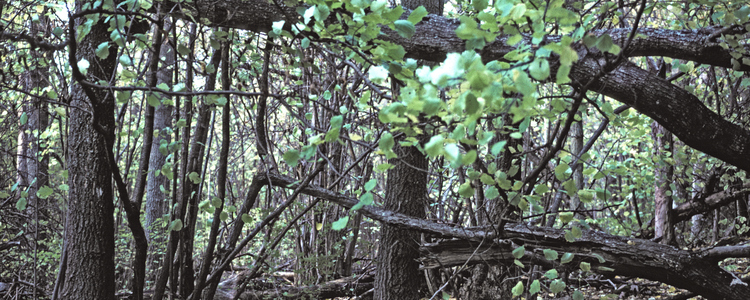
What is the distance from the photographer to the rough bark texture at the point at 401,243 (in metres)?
3.52

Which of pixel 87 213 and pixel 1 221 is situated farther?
pixel 1 221

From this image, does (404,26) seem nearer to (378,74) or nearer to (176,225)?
(378,74)

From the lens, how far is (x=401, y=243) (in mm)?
Answer: 3539

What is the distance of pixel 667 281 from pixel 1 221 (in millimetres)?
5805

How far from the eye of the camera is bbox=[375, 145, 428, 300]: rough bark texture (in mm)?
3521

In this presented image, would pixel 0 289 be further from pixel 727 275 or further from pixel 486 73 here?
pixel 727 275

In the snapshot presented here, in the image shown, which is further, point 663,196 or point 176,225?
point 663,196

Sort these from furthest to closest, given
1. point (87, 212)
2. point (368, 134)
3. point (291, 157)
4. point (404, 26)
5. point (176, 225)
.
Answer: point (368, 134) → point (87, 212) → point (176, 225) → point (404, 26) → point (291, 157)

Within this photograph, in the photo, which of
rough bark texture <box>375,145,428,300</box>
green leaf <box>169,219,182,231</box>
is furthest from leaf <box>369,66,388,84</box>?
rough bark texture <box>375,145,428,300</box>

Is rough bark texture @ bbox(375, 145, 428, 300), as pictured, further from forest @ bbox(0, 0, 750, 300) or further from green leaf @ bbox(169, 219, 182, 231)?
green leaf @ bbox(169, 219, 182, 231)

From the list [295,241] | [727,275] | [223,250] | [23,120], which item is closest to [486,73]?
[223,250]

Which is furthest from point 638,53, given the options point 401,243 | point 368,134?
point 401,243

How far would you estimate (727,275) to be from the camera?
338 centimetres

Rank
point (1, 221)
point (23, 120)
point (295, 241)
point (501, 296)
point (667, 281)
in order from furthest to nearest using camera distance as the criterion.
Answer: point (295, 241) < point (1, 221) < point (501, 296) < point (667, 281) < point (23, 120)
